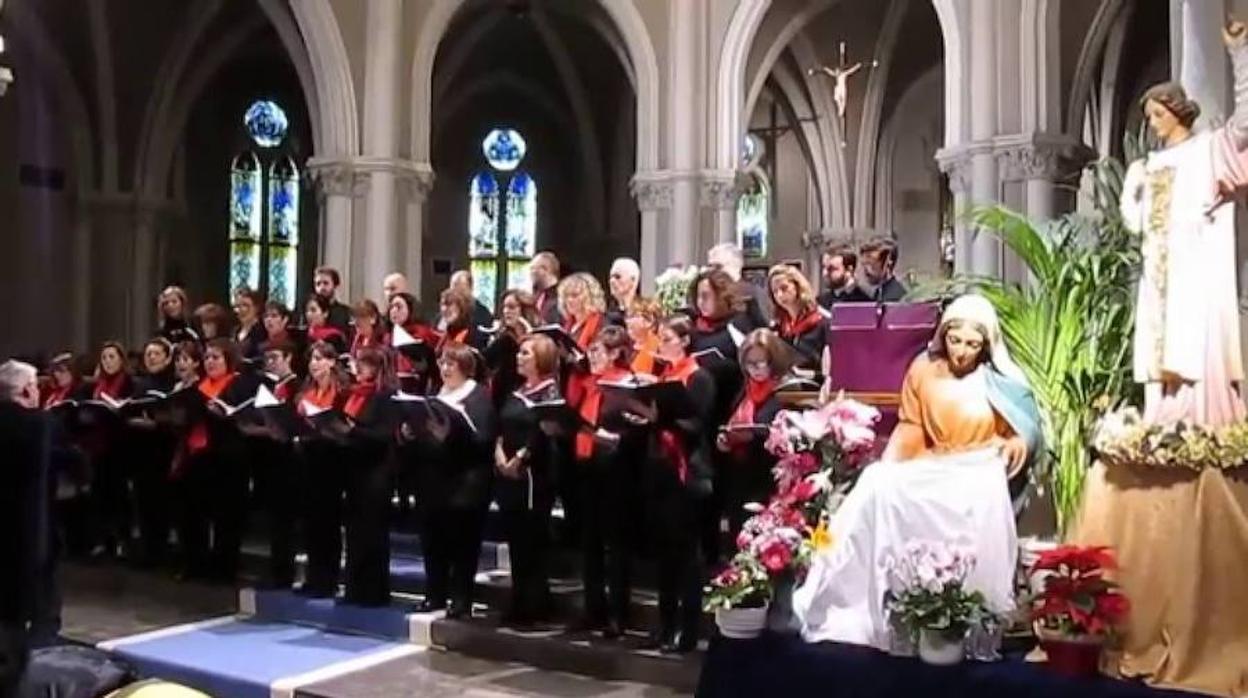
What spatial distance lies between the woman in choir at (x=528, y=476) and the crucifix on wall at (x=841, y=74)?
37.2 ft

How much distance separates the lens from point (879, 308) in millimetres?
5922

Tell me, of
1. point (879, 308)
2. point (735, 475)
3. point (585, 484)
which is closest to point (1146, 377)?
point (879, 308)

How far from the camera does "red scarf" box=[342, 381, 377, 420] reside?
7.24m

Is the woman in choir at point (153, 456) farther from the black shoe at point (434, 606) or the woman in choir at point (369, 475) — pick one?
the black shoe at point (434, 606)

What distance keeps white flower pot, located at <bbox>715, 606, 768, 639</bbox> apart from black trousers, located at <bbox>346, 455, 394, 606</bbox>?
256 centimetres

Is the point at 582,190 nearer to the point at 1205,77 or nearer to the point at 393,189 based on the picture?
the point at 393,189

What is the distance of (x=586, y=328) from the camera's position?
7.02 m

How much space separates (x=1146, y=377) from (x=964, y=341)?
2.15 ft

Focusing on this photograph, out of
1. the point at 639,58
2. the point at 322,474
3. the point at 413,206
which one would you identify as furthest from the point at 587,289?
the point at 639,58

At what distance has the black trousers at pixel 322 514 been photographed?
7.55 metres

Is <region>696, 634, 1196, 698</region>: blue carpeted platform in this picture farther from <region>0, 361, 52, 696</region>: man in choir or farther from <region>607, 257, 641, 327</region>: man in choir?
<region>0, 361, 52, 696</region>: man in choir

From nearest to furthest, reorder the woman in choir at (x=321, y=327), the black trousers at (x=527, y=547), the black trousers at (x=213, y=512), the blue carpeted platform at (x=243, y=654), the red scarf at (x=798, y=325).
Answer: the blue carpeted platform at (x=243, y=654) → the red scarf at (x=798, y=325) → the black trousers at (x=527, y=547) → the black trousers at (x=213, y=512) → the woman in choir at (x=321, y=327)

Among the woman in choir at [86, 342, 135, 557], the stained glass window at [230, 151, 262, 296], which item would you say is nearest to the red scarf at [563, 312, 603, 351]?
the woman in choir at [86, 342, 135, 557]

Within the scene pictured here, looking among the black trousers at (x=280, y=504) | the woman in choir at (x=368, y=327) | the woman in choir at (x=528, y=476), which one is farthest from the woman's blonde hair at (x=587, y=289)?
the black trousers at (x=280, y=504)
